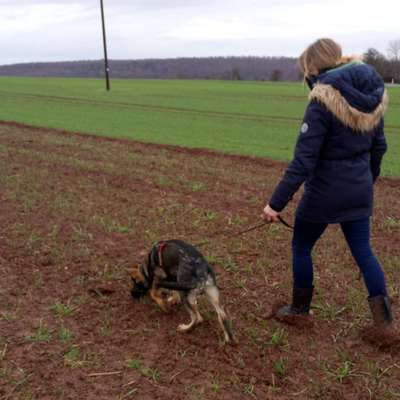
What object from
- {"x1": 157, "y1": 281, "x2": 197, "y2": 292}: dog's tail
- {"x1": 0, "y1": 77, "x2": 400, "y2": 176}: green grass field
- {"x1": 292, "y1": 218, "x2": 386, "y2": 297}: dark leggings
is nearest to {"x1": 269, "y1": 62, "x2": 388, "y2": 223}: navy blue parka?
{"x1": 292, "y1": 218, "x2": 386, "y2": 297}: dark leggings

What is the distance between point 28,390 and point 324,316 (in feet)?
8.61

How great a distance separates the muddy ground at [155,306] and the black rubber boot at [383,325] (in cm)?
9

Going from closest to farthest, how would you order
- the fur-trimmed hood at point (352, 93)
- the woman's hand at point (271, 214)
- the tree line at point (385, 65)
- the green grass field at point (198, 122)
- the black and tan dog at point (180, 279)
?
the fur-trimmed hood at point (352, 93)
the woman's hand at point (271, 214)
the black and tan dog at point (180, 279)
the green grass field at point (198, 122)
the tree line at point (385, 65)

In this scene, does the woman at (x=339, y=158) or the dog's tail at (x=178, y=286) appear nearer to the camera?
the woman at (x=339, y=158)

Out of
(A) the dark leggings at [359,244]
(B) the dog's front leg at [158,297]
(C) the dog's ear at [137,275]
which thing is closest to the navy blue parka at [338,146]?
(A) the dark leggings at [359,244]

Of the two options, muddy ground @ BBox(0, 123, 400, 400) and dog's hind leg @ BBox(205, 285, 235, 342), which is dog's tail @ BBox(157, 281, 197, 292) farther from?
muddy ground @ BBox(0, 123, 400, 400)

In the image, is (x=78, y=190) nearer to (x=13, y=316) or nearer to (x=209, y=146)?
(x=13, y=316)

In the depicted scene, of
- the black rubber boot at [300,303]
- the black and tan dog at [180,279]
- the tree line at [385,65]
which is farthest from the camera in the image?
the tree line at [385,65]

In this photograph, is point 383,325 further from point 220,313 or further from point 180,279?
point 180,279

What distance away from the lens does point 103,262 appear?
20.1 feet

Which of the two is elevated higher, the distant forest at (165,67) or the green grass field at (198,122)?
the distant forest at (165,67)

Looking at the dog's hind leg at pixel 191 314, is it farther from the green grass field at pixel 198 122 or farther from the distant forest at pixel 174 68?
the distant forest at pixel 174 68

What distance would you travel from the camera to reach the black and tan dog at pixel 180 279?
4.35 m

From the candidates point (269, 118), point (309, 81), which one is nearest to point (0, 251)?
point (309, 81)
